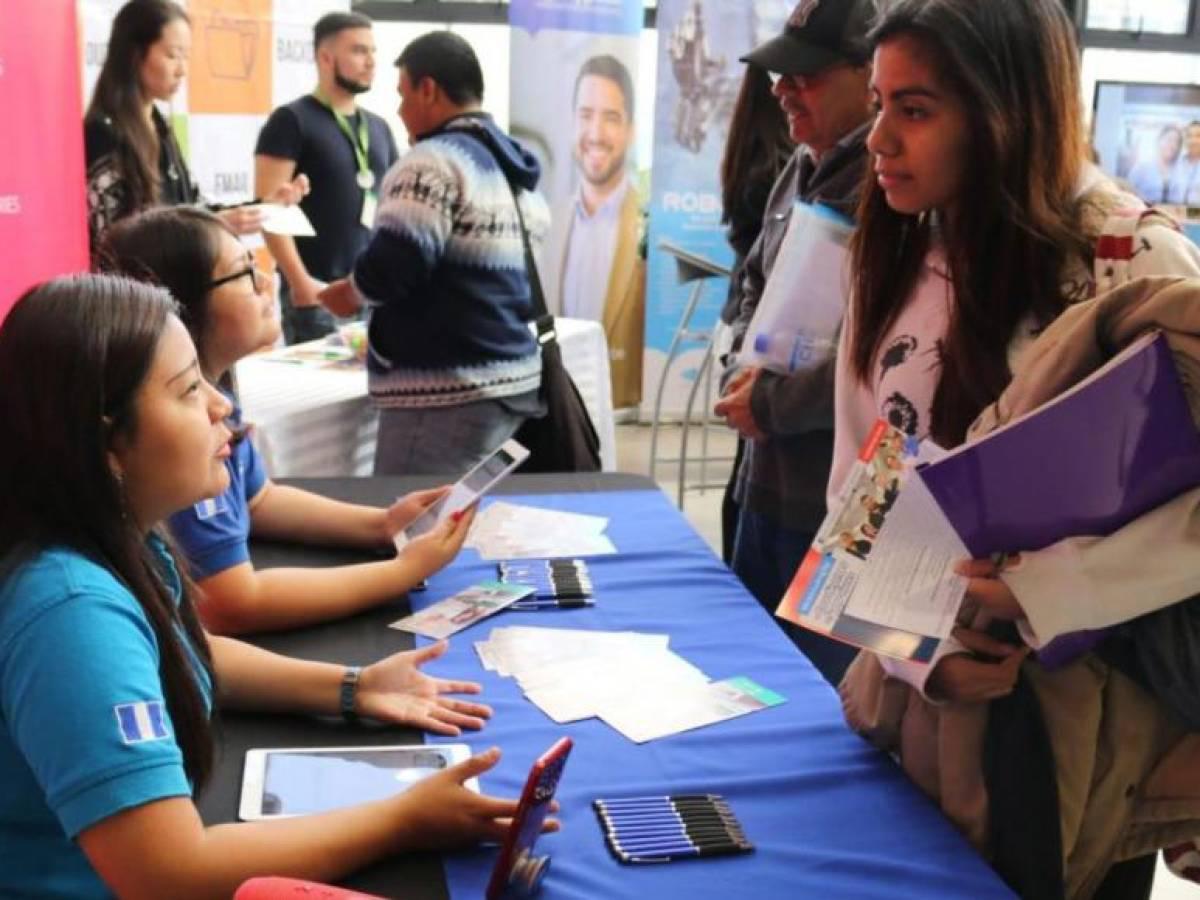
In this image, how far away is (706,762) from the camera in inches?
56.1

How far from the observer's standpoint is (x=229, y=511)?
1.75 m

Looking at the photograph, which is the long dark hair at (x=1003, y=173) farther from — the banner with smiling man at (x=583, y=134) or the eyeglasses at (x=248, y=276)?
the banner with smiling man at (x=583, y=134)

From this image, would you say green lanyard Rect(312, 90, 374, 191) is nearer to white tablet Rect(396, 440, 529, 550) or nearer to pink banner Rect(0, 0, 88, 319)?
pink banner Rect(0, 0, 88, 319)

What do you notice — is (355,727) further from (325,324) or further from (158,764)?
(325,324)

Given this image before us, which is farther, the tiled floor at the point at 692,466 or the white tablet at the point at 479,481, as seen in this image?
the tiled floor at the point at 692,466

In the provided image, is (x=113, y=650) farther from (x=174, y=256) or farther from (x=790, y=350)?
(x=790, y=350)

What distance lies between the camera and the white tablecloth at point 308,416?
3.04m

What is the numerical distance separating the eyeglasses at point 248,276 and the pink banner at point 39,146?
0.70 metres

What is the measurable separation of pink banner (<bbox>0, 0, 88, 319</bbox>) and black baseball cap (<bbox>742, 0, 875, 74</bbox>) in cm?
130

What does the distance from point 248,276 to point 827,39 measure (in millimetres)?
935

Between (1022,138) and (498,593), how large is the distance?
2.99ft

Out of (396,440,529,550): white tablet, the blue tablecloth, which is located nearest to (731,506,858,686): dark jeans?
the blue tablecloth

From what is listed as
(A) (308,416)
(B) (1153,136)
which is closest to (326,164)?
(A) (308,416)

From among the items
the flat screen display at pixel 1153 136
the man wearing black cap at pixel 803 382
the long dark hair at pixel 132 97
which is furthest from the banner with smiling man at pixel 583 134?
the man wearing black cap at pixel 803 382
